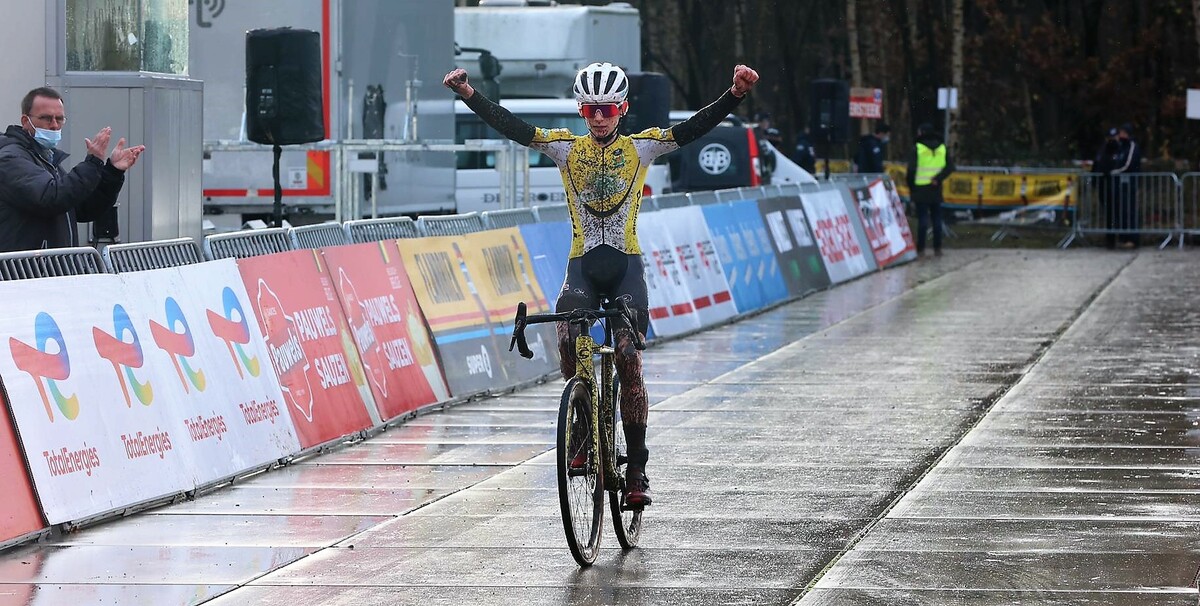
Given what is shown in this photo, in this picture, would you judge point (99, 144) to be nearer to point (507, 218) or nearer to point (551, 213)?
point (507, 218)

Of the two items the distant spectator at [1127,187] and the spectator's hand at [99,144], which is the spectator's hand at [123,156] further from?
the distant spectator at [1127,187]

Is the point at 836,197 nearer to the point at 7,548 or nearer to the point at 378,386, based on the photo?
the point at 378,386

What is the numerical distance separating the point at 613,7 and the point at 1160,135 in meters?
21.3

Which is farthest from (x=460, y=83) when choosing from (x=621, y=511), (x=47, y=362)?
(x=47, y=362)

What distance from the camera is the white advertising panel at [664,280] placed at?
18.2 meters

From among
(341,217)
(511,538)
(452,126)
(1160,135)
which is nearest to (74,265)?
(511,538)

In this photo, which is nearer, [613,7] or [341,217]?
[341,217]

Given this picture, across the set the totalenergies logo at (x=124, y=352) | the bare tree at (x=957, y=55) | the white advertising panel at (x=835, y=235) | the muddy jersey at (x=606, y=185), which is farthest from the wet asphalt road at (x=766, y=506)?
the bare tree at (x=957, y=55)

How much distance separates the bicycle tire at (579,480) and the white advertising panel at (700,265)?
11.1m

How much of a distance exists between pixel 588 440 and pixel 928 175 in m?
23.2

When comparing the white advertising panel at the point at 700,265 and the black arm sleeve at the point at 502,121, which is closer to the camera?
the black arm sleeve at the point at 502,121

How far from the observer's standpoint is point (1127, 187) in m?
33.2

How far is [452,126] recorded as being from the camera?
23.9 m

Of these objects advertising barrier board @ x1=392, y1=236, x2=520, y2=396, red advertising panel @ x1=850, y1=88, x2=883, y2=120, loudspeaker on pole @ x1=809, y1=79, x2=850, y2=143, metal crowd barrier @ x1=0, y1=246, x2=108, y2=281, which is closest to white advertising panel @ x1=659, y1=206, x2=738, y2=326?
advertising barrier board @ x1=392, y1=236, x2=520, y2=396
